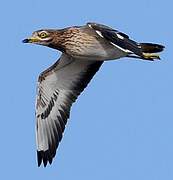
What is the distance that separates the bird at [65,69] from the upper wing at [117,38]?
0.02m

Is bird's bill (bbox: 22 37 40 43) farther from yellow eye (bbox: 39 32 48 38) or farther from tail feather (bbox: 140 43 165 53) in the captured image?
tail feather (bbox: 140 43 165 53)

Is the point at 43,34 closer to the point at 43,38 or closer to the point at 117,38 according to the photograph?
the point at 43,38

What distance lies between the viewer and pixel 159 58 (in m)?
17.1

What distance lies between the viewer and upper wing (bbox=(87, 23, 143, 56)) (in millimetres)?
15164

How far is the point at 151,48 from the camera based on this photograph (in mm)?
17250

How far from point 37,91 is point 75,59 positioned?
3.32 feet

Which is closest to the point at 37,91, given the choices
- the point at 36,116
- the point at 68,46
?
the point at 36,116

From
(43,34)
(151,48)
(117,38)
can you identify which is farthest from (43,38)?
(151,48)

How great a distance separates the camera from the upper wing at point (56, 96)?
17.7m

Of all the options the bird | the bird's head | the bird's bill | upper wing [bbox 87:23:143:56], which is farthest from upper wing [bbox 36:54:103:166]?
upper wing [bbox 87:23:143:56]

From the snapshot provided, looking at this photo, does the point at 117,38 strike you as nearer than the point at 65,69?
Yes

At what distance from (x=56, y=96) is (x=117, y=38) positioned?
9.87ft

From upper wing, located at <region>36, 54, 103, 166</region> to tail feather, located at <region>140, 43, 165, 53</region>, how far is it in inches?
41.1

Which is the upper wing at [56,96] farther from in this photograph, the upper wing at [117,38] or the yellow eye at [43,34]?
the upper wing at [117,38]
